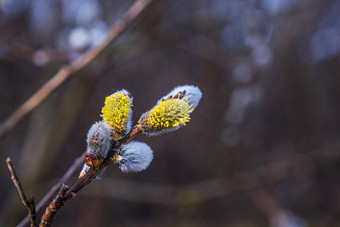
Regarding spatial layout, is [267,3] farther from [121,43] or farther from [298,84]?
[298,84]

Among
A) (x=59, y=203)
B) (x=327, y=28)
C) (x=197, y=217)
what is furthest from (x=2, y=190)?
(x=327, y=28)

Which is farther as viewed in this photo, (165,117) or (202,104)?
(202,104)

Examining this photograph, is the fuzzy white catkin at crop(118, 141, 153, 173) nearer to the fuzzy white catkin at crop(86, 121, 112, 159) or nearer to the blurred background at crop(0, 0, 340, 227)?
the fuzzy white catkin at crop(86, 121, 112, 159)

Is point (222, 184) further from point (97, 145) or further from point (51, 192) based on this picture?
point (97, 145)

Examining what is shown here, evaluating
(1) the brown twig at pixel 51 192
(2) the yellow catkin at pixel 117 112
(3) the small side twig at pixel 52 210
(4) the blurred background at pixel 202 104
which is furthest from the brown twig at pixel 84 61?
(3) the small side twig at pixel 52 210

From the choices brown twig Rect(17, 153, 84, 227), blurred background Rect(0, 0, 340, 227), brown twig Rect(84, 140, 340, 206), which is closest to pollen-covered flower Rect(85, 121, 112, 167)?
brown twig Rect(17, 153, 84, 227)

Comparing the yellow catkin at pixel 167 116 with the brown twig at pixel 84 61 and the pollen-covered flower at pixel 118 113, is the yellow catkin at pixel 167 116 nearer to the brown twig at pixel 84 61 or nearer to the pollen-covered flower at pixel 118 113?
the pollen-covered flower at pixel 118 113

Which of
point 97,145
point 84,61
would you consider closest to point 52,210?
point 97,145
